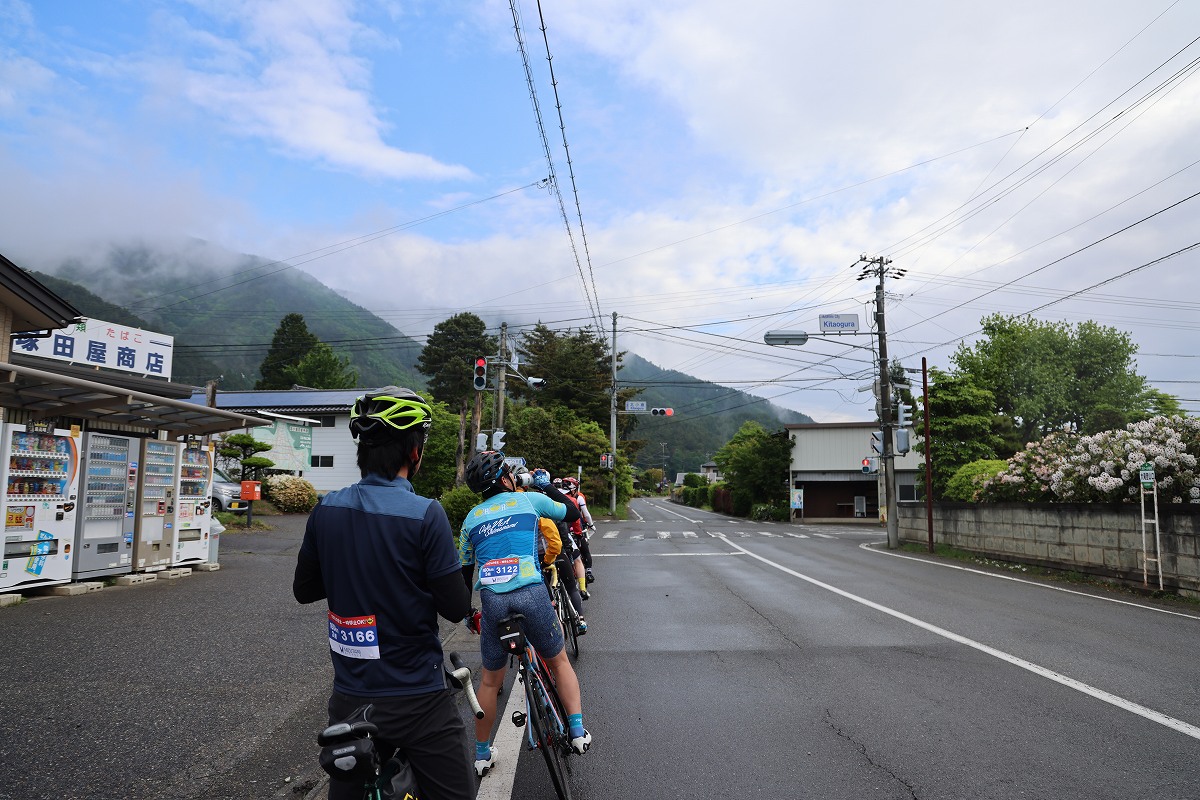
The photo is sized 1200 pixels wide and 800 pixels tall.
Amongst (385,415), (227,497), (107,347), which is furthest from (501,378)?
(385,415)

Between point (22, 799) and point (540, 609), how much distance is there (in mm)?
2736

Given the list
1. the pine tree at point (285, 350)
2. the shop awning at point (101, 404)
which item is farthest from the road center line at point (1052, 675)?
the pine tree at point (285, 350)

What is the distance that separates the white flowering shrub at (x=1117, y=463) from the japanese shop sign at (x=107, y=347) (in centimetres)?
2558

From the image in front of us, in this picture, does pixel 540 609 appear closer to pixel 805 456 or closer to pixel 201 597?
pixel 201 597

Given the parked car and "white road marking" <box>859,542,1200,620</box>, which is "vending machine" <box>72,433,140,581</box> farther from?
"white road marking" <box>859,542,1200,620</box>

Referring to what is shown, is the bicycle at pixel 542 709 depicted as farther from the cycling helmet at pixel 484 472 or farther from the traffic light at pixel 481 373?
the traffic light at pixel 481 373

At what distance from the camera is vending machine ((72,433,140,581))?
10125 mm

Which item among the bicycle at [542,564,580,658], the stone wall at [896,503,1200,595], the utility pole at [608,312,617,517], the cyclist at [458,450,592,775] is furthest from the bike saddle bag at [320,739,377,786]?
the utility pole at [608,312,617,517]

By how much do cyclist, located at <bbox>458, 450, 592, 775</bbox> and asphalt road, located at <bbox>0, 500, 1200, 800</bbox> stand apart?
42 centimetres

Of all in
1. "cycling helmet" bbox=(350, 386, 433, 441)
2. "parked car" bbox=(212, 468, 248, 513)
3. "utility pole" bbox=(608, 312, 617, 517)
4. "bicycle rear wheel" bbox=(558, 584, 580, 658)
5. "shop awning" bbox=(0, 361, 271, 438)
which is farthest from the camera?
"utility pole" bbox=(608, 312, 617, 517)

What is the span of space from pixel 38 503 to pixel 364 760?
9.73 meters

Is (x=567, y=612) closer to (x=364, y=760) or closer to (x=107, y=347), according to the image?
(x=364, y=760)

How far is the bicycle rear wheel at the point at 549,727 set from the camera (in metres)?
3.63

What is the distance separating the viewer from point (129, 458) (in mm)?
11000
